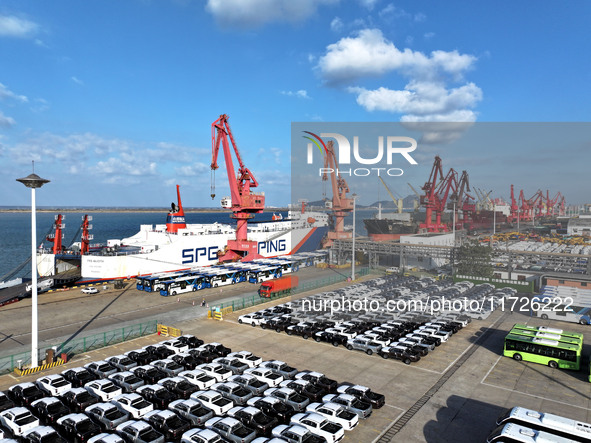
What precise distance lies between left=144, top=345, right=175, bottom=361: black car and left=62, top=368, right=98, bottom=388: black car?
16.0ft

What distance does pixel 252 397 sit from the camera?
22.4m

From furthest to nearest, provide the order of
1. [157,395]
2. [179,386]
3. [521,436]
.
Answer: [179,386] < [157,395] < [521,436]

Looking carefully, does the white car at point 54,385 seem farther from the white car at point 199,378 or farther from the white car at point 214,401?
the white car at point 214,401

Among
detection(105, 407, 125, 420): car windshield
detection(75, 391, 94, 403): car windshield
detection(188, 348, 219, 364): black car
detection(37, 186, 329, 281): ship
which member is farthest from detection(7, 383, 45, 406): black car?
detection(37, 186, 329, 281): ship

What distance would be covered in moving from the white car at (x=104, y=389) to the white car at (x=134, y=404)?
2.28 feet

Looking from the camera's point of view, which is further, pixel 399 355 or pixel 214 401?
pixel 399 355

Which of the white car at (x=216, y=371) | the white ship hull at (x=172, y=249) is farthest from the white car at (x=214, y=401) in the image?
the white ship hull at (x=172, y=249)

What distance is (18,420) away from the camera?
18.5 metres

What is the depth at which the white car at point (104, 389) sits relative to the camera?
21750 millimetres

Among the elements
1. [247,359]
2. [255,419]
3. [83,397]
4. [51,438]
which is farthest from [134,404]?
[247,359]

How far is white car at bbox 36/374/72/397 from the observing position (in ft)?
74.1

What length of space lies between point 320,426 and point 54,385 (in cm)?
1622

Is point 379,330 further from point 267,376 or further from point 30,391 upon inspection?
point 30,391

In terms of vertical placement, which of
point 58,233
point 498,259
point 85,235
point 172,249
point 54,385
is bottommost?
point 54,385
